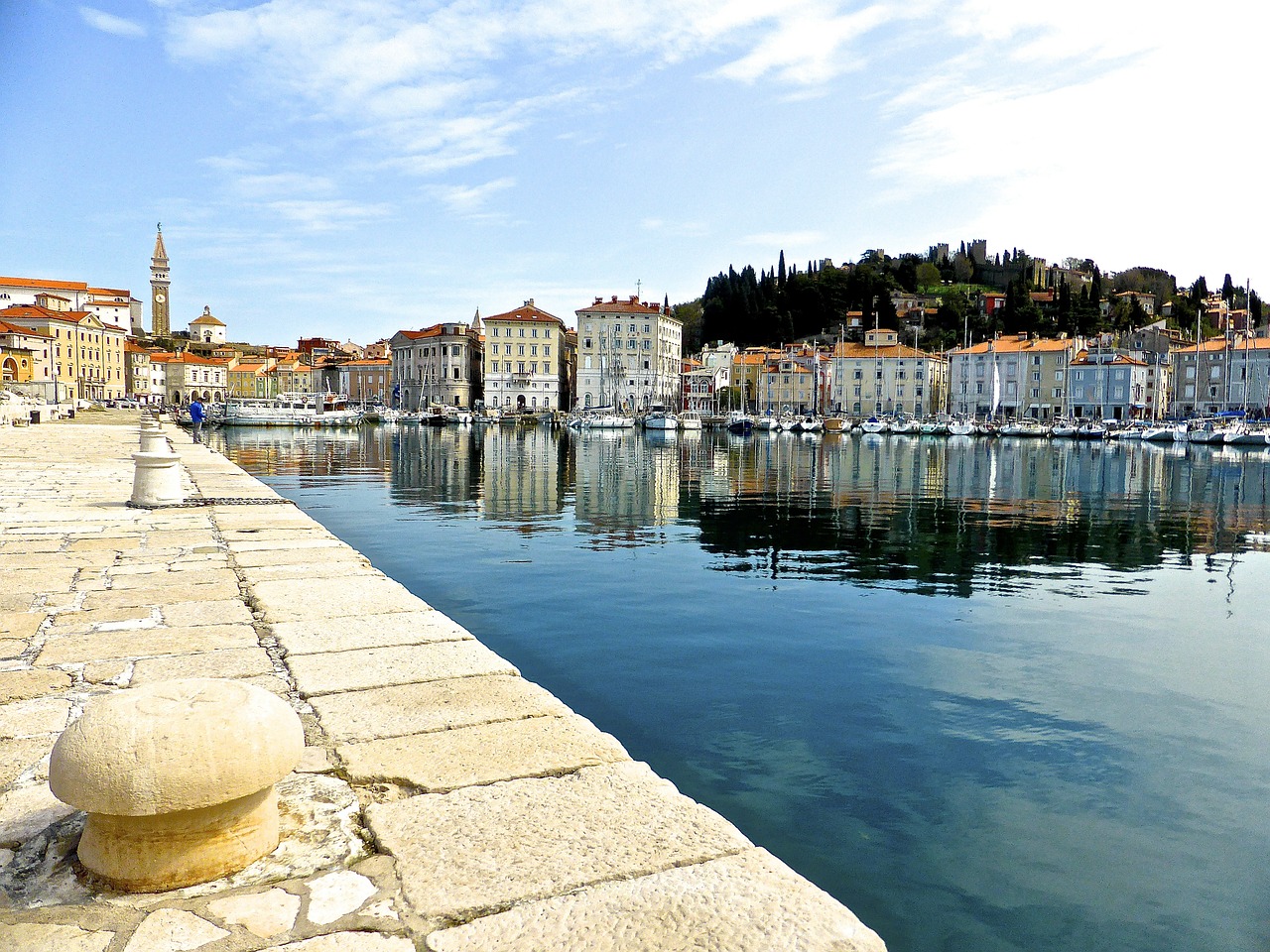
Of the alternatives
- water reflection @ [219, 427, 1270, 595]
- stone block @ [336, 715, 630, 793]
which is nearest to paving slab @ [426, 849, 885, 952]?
stone block @ [336, 715, 630, 793]

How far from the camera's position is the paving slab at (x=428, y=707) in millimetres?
3686

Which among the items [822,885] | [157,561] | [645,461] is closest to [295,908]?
[822,885]

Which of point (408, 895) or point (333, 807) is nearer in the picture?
point (408, 895)

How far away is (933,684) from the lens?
692cm

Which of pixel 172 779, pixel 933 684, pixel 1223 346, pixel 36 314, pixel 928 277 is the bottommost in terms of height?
pixel 933 684

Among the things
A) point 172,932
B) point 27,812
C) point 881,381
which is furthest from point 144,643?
point 881,381

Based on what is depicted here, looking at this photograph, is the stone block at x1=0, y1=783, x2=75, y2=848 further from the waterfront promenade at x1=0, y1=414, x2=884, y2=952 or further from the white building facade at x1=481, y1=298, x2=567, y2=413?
the white building facade at x1=481, y1=298, x2=567, y2=413

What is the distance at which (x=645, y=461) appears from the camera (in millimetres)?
37406

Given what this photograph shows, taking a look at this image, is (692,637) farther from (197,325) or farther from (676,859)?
(197,325)

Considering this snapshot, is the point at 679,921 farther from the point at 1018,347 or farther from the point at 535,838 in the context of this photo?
the point at 1018,347

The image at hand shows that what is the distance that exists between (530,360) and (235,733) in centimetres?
10130

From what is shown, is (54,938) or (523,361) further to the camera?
(523,361)

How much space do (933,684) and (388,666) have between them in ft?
14.4

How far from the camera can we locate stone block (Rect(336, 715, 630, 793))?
10.6 ft
